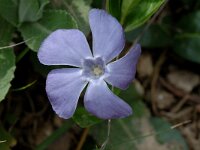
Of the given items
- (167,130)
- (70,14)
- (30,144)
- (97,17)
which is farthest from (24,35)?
(167,130)

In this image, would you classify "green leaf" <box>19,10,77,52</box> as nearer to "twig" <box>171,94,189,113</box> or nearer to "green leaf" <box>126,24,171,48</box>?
"green leaf" <box>126,24,171,48</box>

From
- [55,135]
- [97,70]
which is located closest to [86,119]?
[97,70]

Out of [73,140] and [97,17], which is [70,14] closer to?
[97,17]

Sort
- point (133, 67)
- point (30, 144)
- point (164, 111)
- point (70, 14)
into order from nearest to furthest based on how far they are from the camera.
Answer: point (133, 67) < point (70, 14) < point (30, 144) < point (164, 111)

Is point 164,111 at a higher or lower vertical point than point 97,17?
lower

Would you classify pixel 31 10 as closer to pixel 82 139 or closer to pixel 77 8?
pixel 77 8

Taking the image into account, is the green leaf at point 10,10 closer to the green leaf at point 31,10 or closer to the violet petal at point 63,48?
the green leaf at point 31,10
